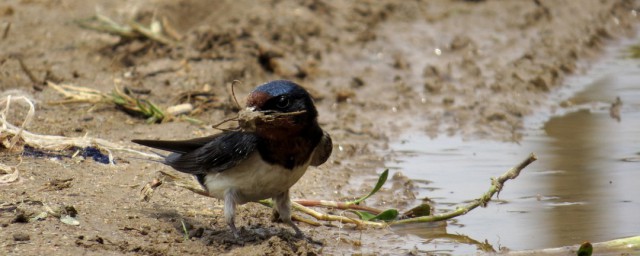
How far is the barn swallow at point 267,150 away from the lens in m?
4.40

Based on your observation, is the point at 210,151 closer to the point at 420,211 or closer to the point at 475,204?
the point at 420,211

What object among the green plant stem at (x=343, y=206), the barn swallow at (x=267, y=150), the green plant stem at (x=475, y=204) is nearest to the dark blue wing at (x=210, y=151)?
the barn swallow at (x=267, y=150)

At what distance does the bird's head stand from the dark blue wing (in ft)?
0.34

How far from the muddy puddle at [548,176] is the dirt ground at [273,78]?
0.20 metres

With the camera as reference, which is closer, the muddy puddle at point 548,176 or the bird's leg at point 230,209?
the bird's leg at point 230,209

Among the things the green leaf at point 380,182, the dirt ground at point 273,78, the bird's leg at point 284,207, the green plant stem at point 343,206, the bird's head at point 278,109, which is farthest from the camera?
the green plant stem at point 343,206

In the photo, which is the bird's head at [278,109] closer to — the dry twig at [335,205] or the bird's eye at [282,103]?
the bird's eye at [282,103]

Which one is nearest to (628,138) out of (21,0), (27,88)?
(27,88)

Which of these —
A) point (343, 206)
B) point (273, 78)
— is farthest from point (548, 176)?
point (273, 78)

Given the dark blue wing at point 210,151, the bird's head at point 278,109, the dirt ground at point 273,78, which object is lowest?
the dirt ground at point 273,78

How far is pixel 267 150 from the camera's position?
4.42 metres

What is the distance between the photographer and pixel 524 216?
530 centimetres

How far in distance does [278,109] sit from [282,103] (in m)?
0.03

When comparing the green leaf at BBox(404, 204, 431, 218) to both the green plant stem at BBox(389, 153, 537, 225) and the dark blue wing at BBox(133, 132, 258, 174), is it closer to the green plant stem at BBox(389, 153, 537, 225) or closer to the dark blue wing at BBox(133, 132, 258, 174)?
the green plant stem at BBox(389, 153, 537, 225)
